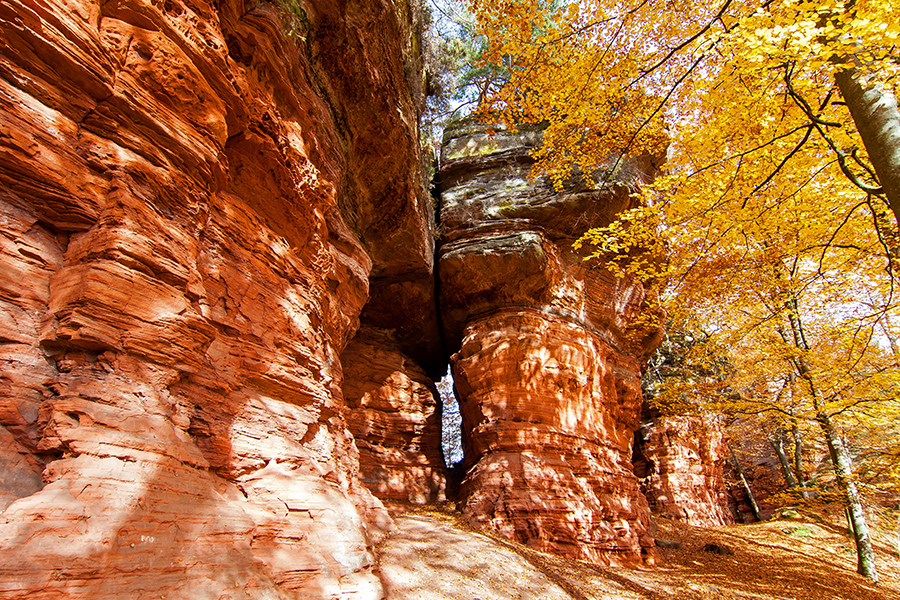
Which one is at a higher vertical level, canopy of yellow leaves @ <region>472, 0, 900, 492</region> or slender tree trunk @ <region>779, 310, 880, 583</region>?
canopy of yellow leaves @ <region>472, 0, 900, 492</region>

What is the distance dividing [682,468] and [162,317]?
871 inches

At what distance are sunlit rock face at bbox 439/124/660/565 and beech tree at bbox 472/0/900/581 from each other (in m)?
3.40

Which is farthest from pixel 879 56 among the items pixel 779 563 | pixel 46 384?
pixel 779 563

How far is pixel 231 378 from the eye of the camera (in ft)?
17.0

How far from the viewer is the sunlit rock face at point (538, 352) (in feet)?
37.4

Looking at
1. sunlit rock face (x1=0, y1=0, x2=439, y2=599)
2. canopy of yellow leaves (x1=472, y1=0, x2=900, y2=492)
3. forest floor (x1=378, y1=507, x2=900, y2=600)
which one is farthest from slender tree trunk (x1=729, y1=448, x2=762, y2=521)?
sunlit rock face (x1=0, y1=0, x2=439, y2=599)

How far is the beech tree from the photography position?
16.0 feet

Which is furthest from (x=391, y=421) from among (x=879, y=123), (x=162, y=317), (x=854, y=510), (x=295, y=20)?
(x=879, y=123)

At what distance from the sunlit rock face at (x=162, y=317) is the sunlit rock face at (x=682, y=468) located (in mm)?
17708

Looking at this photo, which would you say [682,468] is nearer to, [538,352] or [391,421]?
Result: [538,352]

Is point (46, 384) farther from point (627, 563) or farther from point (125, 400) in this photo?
A: point (627, 563)

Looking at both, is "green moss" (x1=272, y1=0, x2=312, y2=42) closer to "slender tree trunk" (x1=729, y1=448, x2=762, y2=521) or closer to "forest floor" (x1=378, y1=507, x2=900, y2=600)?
"forest floor" (x1=378, y1=507, x2=900, y2=600)

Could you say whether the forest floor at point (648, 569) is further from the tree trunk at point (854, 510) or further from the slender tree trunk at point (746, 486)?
the slender tree trunk at point (746, 486)

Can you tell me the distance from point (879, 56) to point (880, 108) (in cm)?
95
